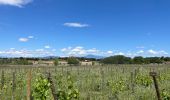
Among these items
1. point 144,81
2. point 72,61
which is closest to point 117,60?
point 72,61

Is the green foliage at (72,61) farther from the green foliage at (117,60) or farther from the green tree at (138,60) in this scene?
the green tree at (138,60)

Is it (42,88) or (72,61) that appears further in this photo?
(72,61)

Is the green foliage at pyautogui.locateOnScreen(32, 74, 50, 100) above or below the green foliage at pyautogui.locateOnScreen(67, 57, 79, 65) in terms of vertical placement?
below

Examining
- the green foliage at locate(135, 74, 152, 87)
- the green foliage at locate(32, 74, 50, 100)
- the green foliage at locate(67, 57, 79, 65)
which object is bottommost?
the green foliage at locate(135, 74, 152, 87)

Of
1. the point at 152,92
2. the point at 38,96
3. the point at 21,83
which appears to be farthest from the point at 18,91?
the point at 38,96

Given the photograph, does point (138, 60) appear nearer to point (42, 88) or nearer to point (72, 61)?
point (72, 61)

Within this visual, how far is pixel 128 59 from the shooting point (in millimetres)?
111500

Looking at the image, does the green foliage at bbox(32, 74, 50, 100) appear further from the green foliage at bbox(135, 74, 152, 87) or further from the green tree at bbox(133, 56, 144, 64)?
the green tree at bbox(133, 56, 144, 64)

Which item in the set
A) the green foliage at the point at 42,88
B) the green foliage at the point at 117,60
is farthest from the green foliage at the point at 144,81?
the green foliage at the point at 117,60

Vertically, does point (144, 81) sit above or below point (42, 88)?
below

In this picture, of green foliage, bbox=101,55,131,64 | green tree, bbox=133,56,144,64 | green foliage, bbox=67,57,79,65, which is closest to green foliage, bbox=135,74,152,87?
green foliage, bbox=67,57,79,65

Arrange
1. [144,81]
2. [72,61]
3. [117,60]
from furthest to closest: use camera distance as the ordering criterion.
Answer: [117,60], [72,61], [144,81]

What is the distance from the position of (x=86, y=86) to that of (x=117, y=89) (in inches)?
100

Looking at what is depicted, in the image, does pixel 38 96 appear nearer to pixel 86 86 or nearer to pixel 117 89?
pixel 117 89
